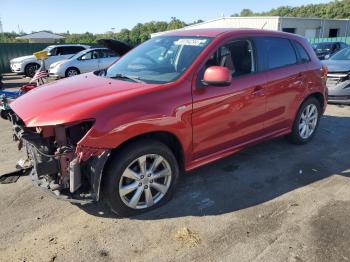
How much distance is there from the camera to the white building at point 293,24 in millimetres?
31297

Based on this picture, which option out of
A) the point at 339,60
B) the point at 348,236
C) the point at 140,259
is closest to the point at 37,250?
the point at 140,259

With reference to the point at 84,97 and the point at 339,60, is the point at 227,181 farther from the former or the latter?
the point at 339,60

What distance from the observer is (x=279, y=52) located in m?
4.76

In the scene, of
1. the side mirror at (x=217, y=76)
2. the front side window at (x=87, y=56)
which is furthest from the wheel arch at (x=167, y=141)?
the front side window at (x=87, y=56)

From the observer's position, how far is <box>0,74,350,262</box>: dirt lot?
2.95 metres

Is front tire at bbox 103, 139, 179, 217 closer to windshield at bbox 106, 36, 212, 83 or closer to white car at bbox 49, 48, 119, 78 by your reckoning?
windshield at bbox 106, 36, 212, 83

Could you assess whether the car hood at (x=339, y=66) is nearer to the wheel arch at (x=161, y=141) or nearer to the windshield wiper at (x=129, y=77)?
the wheel arch at (x=161, y=141)

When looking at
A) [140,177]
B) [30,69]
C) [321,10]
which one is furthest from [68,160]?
[321,10]

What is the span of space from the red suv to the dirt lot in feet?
1.09

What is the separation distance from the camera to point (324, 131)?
20.6 ft

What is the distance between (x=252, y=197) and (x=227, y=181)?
0.46 metres

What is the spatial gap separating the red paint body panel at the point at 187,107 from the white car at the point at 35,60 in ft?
48.9

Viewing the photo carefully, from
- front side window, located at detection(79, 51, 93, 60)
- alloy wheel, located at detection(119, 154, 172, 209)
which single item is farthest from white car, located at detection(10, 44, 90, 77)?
alloy wheel, located at detection(119, 154, 172, 209)

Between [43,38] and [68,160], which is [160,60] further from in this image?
[43,38]
